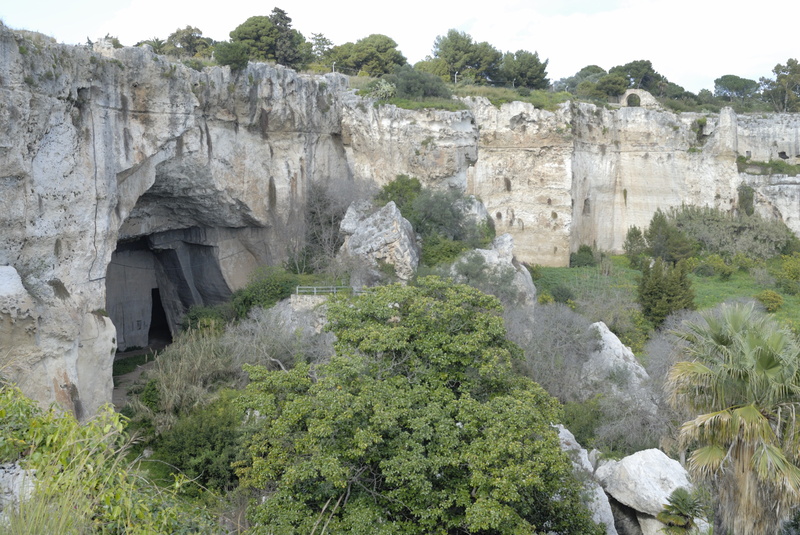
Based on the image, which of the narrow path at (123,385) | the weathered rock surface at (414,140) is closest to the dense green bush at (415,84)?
the weathered rock surface at (414,140)

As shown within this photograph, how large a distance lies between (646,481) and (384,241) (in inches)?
405

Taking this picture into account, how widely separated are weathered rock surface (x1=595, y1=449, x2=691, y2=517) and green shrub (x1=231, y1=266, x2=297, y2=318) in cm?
1098

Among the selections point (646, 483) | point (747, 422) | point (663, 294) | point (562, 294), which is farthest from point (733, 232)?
point (747, 422)

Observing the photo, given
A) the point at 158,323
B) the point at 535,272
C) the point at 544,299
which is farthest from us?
the point at 158,323

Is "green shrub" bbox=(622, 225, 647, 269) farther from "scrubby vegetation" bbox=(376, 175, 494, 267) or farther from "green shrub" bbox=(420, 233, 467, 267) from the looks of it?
"green shrub" bbox=(420, 233, 467, 267)

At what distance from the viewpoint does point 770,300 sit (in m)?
25.9

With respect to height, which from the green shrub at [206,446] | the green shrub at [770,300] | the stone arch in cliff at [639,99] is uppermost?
the stone arch in cliff at [639,99]

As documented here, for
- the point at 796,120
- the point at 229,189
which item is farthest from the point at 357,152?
the point at 796,120

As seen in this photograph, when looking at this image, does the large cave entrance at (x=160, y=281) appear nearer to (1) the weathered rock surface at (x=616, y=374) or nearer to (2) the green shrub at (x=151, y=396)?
(2) the green shrub at (x=151, y=396)

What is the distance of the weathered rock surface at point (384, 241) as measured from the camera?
64.1 ft

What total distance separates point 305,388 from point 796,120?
35.1 m

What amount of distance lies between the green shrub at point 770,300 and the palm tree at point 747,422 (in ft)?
67.0

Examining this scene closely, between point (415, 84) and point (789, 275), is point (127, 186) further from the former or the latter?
point (789, 275)

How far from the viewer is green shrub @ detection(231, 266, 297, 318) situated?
794 inches
